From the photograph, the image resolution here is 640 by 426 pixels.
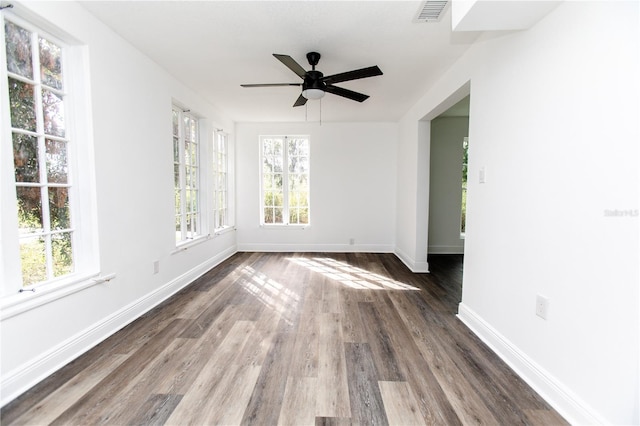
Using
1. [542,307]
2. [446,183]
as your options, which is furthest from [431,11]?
[446,183]

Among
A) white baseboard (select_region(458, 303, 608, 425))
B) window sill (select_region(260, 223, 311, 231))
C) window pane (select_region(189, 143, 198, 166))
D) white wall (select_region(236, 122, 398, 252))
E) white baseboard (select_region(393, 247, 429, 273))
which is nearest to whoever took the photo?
white baseboard (select_region(458, 303, 608, 425))

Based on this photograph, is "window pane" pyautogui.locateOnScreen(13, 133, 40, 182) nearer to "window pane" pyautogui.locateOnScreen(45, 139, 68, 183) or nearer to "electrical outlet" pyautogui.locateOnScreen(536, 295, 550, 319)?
"window pane" pyautogui.locateOnScreen(45, 139, 68, 183)

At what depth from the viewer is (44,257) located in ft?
6.31

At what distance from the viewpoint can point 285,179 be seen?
574cm

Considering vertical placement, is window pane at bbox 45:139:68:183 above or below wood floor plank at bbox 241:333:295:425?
above

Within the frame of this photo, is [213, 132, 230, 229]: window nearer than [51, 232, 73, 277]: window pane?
No

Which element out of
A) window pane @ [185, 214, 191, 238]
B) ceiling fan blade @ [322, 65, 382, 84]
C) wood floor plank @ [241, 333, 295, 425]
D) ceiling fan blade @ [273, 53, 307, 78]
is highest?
ceiling fan blade @ [273, 53, 307, 78]

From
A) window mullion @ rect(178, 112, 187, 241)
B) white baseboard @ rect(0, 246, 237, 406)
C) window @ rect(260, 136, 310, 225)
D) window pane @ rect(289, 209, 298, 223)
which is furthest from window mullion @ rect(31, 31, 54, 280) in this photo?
window pane @ rect(289, 209, 298, 223)

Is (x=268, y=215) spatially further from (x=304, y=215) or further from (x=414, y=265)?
(x=414, y=265)

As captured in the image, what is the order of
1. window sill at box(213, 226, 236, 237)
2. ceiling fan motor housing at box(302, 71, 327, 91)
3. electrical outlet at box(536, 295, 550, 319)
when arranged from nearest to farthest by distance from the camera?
electrical outlet at box(536, 295, 550, 319), ceiling fan motor housing at box(302, 71, 327, 91), window sill at box(213, 226, 236, 237)

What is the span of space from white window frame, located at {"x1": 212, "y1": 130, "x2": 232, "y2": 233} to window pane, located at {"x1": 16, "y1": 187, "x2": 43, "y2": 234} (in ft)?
8.67

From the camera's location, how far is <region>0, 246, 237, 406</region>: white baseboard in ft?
5.34

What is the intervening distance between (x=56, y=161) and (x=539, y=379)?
3578mm

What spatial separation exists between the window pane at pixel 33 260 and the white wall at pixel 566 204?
3280 millimetres
